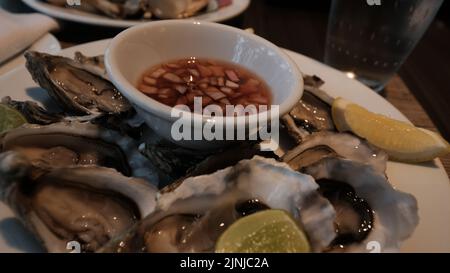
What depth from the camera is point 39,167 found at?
0.86 m

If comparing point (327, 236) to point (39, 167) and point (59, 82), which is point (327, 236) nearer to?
point (39, 167)

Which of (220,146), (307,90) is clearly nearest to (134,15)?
(307,90)

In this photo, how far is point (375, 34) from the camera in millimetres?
1775

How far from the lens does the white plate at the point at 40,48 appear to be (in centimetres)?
156

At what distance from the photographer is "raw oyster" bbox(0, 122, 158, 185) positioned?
1045 mm

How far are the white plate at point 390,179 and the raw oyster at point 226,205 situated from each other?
27cm

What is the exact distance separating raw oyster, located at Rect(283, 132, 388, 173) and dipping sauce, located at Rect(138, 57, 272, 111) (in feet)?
0.54

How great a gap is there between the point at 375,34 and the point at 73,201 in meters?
1.42

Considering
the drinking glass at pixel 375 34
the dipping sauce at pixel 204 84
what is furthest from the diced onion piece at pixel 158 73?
the drinking glass at pixel 375 34

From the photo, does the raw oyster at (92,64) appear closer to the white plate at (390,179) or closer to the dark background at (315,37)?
the white plate at (390,179)

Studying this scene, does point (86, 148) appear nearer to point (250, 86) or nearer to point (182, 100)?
point (182, 100)

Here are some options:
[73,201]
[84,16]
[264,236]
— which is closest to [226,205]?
[264,236]

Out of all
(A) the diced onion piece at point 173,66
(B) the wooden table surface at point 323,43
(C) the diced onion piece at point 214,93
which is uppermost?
(A) the diced onion piece at point 173,66
